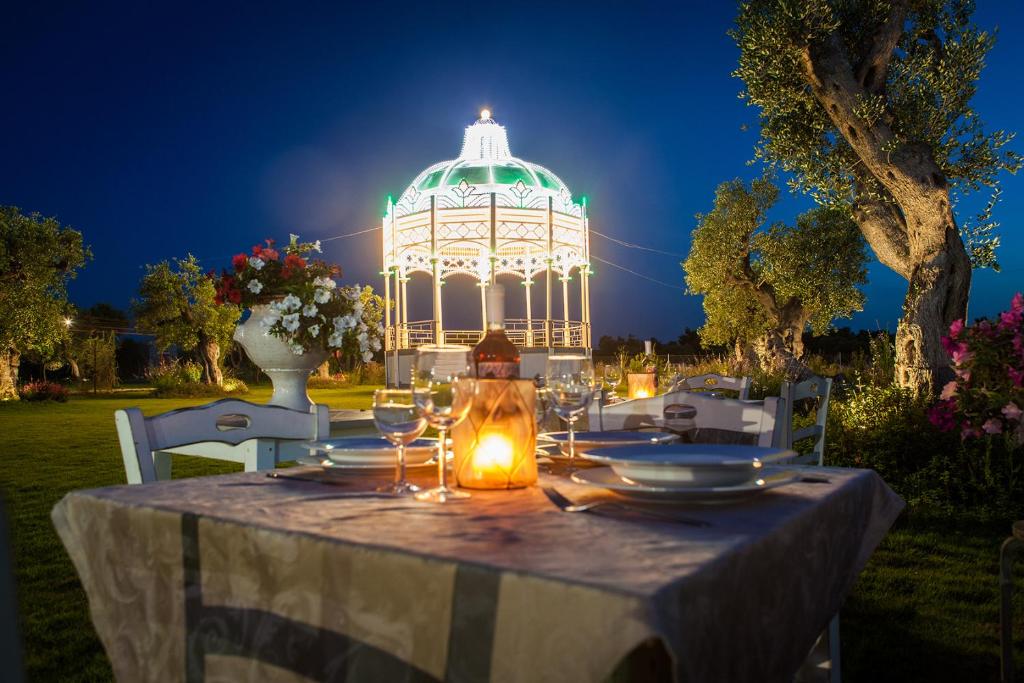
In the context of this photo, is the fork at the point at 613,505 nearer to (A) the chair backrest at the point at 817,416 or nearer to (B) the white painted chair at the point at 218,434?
(B) the white painted chair at the point at 218,434

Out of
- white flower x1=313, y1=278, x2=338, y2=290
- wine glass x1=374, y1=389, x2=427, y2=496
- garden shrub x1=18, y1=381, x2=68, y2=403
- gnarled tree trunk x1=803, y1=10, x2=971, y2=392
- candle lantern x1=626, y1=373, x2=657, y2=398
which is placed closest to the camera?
wine glass x1=374, y1=389, x2=427, y2=496

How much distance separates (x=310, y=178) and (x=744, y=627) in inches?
1344

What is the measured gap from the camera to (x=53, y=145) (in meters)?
43.0

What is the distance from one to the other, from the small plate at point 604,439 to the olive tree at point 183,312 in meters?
24.4

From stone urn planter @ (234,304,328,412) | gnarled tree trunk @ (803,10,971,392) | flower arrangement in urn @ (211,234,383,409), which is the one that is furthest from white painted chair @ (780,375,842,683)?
gnarled tree trunk @ (803,10,971,392)

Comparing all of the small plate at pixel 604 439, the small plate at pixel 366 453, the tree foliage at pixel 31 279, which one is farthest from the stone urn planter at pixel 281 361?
the tree foliage at pixel 31 279

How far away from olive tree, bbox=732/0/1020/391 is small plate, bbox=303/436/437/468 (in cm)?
658

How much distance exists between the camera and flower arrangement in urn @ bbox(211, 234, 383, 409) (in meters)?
3.63

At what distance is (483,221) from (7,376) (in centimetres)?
1381

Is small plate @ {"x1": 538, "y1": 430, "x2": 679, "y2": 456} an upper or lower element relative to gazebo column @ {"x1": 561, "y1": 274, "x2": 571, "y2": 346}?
lower

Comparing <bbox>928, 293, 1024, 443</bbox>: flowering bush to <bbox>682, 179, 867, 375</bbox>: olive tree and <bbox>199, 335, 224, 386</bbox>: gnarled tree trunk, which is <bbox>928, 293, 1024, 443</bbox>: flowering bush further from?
<bbox>199, 335, 224, 386</bbox>: gnarled tree trunk

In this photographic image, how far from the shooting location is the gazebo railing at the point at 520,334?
55.4 ft

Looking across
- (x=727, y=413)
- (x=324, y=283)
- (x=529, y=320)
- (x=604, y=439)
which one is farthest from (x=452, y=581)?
(x=529, y=320)

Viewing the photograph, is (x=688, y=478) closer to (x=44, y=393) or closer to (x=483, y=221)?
(x=483, y=221)
